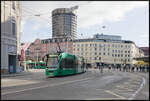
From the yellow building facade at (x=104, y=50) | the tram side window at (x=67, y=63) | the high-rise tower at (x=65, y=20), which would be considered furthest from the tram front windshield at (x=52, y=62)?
the yellow building facade at (x=104, y=50)

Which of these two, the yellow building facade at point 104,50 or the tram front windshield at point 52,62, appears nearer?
the tram front windshield at point 52,62

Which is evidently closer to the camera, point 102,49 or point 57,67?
point 57,67

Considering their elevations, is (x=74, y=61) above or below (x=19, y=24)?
below

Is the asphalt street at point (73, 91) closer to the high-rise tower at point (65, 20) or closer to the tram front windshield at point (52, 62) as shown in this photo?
the tram front windshield at point (52, 62)

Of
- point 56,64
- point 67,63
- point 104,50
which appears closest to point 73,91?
point 56,64

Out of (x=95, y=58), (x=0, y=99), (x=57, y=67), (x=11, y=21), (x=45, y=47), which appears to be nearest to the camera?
(x=0, y=99)

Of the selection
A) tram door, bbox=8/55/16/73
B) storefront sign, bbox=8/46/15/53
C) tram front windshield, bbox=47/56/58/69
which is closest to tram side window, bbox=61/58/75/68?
tram front windshield, bbox=47/56/58/69

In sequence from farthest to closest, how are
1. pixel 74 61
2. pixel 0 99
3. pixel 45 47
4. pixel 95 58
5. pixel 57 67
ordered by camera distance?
pixel 45 47
pixel 95 58
pixel 74 61
pixel 57 67
pixel 0 99

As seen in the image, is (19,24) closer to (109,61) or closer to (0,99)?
(0,99)

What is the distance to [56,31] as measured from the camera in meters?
34.4

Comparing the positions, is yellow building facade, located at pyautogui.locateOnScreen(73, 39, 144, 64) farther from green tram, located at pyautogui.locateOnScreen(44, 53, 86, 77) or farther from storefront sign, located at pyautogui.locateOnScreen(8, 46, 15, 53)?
green tram, located at pyautogui.locateOnScreen(44, 53, 86, 77)

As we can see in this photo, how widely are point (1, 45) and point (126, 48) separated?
93.7 meters

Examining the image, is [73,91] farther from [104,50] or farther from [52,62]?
[104,50]

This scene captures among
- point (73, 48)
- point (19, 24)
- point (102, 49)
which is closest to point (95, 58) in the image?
point (102, 49)
